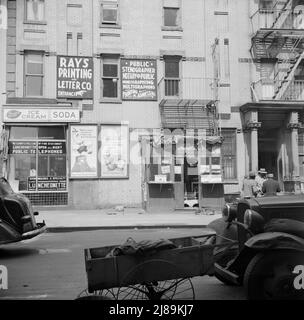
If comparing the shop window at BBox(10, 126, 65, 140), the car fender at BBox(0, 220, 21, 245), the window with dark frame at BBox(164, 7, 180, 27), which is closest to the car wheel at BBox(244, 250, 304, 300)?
the car fender at BBox(0, 220, 21, 245)

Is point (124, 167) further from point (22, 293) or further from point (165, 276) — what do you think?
point (165, 276)

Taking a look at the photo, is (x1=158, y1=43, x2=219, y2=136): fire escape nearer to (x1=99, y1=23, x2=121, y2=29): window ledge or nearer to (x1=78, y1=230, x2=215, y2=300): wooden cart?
(x1=99, y1=23, x2=121, y2=29): window ledge

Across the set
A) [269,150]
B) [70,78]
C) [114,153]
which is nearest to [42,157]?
[114,153]

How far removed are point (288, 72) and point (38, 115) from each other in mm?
11034

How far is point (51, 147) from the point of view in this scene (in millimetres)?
20359

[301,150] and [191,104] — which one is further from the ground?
[191,104]

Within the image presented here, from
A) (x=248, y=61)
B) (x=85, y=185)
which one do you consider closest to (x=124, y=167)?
(x=85, y=185)

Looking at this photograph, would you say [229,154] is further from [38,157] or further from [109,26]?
[38,157]

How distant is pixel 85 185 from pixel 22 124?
3.62m

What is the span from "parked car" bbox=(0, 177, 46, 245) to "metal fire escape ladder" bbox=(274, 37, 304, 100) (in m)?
14.1

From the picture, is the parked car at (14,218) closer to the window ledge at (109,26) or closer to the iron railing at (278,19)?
the window ledge at (109,26)

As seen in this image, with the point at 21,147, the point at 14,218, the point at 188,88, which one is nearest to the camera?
the point at 14,218

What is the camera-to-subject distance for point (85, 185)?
807 inches
